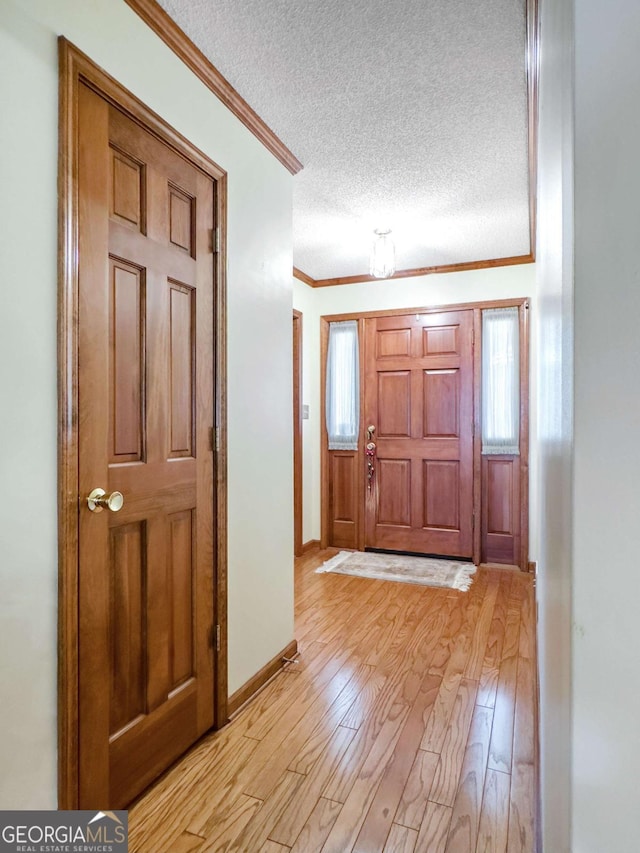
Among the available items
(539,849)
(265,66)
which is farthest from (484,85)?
(539,849)

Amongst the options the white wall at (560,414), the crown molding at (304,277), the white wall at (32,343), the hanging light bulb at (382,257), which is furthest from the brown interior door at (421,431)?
the white wall at (560,414)

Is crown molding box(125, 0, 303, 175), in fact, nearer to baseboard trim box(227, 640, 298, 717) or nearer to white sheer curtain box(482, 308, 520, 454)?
white sheer curtain box(482, 308, 520, 454)

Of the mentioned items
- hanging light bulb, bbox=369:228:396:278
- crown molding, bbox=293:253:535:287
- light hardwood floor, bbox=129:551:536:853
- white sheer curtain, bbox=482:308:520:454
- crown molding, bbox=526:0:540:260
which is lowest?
light hardwood floor, bbox=129:551:536:853

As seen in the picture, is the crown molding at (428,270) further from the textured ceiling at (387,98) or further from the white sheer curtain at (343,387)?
the textured ceiling at (387,98)

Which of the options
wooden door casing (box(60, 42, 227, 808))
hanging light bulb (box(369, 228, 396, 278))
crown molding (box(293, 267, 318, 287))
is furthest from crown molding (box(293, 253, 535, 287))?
wooden door casing (box(60, 42, 227, 808))

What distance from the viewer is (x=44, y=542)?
1.17 meters

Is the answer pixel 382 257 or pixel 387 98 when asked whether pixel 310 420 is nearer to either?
pixel 382 257

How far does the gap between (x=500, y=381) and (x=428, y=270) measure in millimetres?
1132

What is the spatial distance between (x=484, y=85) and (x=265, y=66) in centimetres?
86

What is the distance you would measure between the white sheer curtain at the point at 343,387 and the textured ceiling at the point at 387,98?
1279 millimetres

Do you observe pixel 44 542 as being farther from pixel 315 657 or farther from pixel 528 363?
pixel 528 363

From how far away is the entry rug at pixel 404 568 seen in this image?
3504 mm

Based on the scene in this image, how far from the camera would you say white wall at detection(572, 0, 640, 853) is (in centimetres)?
38

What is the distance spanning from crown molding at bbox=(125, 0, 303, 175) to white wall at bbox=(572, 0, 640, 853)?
161cm
